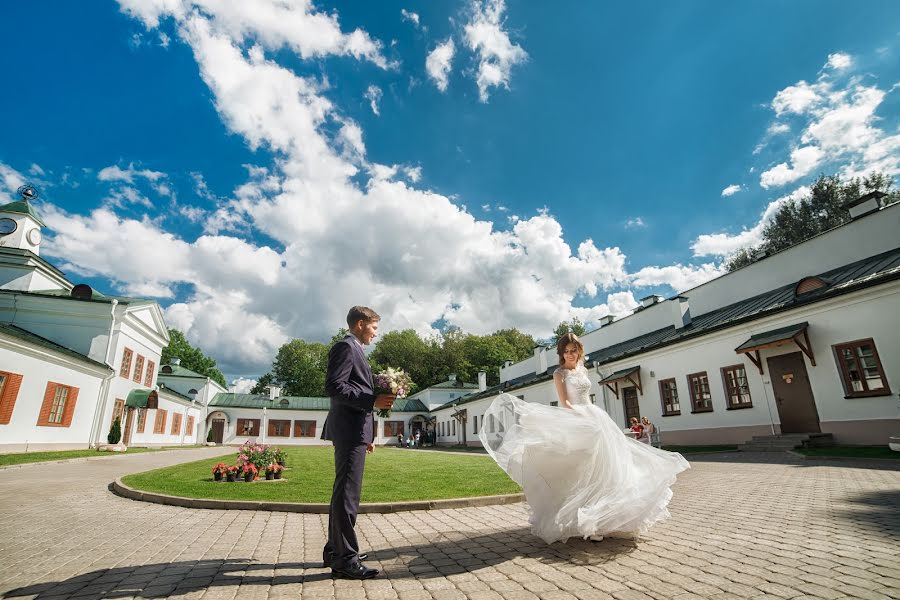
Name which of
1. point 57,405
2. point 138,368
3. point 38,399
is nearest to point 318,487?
point 38,399

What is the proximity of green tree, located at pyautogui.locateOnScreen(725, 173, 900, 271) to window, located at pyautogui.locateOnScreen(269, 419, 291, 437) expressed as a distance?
4633cm

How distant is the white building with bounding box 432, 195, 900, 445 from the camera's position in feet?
39.7

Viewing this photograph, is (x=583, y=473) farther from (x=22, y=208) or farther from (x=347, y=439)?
(x=22, y=208)

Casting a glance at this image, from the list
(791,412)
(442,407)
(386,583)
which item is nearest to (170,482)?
(386,583)

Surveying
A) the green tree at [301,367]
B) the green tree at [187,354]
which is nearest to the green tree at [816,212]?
the green tree at [301,367]

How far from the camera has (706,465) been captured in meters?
11.3

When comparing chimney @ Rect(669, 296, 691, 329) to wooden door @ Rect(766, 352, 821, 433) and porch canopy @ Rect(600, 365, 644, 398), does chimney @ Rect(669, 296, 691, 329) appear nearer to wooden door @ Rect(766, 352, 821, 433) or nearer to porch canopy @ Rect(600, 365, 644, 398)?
porch canopy @ Rect(600, 365, 644, 398)

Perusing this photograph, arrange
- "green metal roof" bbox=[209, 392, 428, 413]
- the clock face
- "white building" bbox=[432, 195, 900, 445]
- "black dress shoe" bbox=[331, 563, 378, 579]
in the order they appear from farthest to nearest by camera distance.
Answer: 1. "green metal roof" bbox=[209, 392, 428, 413]
2. the clock face
3. "white building" bbox=[432, 195, 900, 445]
4. "black dress shoe" bbox=[331, 563, 378, 579]

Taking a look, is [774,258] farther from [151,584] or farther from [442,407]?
[442,407]

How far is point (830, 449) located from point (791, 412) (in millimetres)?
2236

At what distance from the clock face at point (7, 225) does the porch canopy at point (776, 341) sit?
38.5m

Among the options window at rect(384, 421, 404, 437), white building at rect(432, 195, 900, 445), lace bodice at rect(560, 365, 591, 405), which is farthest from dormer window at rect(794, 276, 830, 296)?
window at rect(384, 421, 404, 437)

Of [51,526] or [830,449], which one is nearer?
[51,526]

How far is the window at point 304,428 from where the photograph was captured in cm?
4753
